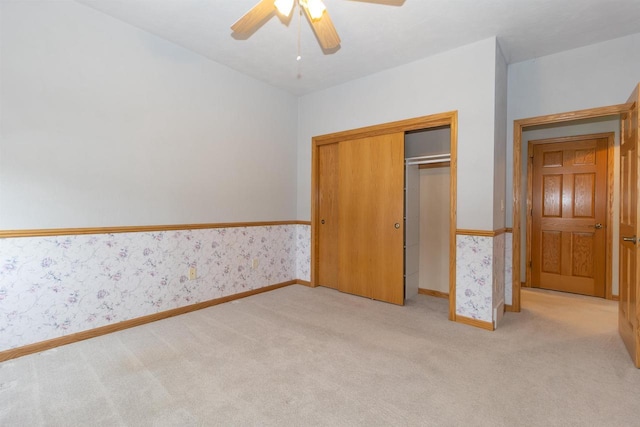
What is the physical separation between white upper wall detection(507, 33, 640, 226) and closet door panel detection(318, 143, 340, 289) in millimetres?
1947

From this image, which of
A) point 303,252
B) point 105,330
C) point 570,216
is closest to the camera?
point 105,330

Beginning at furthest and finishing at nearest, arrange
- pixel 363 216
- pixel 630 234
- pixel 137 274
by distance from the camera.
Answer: pixel 363 216
pixel 137 274
pixel 630 234

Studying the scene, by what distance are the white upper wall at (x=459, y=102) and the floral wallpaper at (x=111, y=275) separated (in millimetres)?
1947

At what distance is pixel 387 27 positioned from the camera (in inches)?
104

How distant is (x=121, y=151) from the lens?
266 centimetres

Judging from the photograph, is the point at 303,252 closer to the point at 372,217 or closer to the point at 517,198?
the point at 372,217

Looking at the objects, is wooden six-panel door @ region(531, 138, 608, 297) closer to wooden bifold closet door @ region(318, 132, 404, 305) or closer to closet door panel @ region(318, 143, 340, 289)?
wooden bifold closet door @ region(318, 132, 404, 305)

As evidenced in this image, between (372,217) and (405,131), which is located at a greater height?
(405,131)

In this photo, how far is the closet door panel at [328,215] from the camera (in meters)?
4.08

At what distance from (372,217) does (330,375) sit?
6.60 ft

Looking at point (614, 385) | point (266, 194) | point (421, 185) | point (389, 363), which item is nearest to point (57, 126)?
point (266, 194)

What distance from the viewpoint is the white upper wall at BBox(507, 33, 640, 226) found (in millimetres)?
2797

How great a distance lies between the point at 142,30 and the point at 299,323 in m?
2.93

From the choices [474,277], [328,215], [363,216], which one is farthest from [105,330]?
[474,277]
